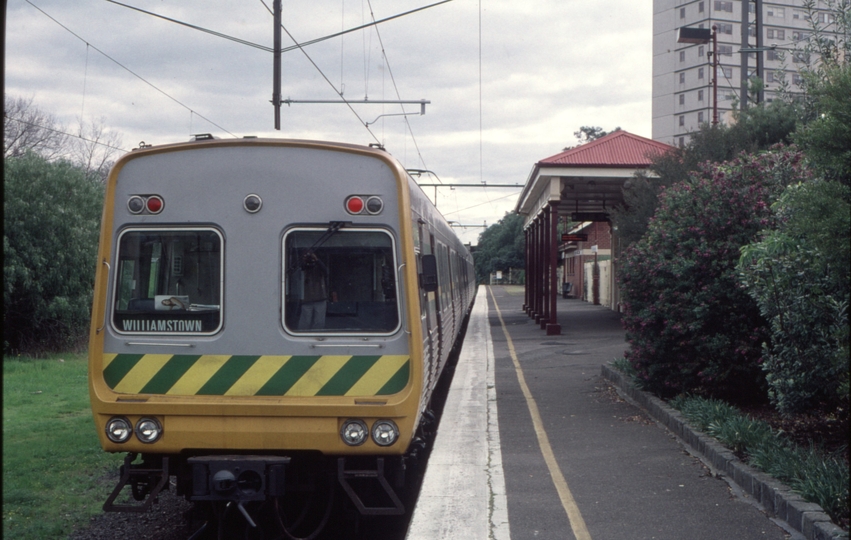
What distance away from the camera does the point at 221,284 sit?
19.2ft

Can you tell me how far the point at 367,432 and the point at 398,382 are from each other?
1.27 feet

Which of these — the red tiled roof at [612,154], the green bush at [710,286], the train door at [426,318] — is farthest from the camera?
the red tiled roof at [612,154]

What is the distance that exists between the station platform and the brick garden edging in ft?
0.31

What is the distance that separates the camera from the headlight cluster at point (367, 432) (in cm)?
562

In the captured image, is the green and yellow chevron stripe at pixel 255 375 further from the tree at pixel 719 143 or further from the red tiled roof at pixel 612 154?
the red tiled roof at pixel 612 154

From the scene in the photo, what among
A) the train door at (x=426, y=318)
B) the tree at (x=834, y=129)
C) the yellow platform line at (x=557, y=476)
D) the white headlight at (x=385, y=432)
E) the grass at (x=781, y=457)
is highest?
the tree at (x=834, y=129)

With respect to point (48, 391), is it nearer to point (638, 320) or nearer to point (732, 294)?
point (638, 320)

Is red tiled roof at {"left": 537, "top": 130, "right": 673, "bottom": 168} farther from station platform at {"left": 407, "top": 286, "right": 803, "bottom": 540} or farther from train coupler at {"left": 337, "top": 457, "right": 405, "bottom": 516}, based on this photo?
train coupler at {"left": 337, "top": 457, "right": 405, "bottom": 516}

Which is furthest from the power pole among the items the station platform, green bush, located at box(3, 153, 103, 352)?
the station platform

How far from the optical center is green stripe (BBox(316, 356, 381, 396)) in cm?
567

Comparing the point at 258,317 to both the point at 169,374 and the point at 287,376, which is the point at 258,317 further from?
the point at 169,374

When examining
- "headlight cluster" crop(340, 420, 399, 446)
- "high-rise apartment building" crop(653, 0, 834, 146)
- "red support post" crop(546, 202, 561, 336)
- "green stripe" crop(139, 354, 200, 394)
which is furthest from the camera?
"high-rise apartment building" crop(653, 0, 834, 146)

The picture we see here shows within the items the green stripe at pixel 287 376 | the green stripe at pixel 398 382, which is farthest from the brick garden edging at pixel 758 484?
the green stripe at pixel 287 376

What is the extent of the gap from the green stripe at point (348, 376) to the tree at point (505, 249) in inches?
3742
